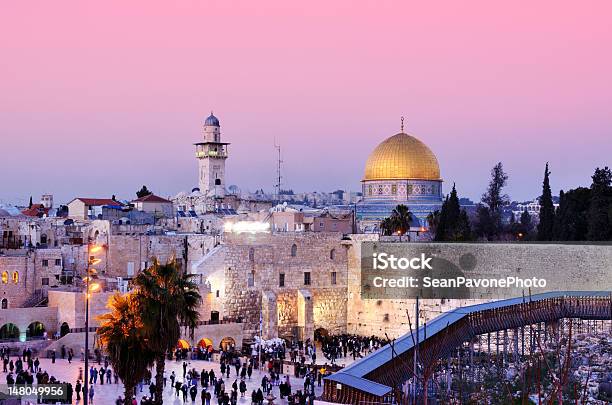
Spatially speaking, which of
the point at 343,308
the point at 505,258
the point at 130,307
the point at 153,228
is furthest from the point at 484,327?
the point at 153,228

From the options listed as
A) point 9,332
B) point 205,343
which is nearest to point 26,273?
point 9,332

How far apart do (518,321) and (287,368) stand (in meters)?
8.28

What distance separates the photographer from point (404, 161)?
63.9 m

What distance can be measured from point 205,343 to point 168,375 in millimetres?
7572

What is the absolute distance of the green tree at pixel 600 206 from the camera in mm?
44438

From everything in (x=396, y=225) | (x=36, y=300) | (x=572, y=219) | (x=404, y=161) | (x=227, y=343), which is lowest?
(x=227, y=343)

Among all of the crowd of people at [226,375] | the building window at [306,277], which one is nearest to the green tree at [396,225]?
the building window at [306,277]

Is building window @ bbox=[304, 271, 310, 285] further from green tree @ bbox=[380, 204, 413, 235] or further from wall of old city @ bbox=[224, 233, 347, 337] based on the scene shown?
green tree @ bbox=[380, 204, 413, 235]

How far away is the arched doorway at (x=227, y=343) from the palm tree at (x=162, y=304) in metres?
15.5

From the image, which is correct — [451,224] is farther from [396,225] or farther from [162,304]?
[162,304]

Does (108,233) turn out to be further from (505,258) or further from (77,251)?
(505,258)

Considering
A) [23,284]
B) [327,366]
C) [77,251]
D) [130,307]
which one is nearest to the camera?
[130,307]

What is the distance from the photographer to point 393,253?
43.9 metres

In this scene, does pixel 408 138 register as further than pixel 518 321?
Yes
